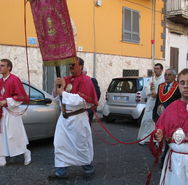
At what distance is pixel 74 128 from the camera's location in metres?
4.22

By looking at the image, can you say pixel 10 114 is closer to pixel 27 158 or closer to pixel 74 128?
pixel 27 158

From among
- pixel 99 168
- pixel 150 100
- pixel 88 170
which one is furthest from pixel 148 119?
pixel 88 170

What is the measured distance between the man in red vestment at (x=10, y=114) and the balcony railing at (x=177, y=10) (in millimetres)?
13560

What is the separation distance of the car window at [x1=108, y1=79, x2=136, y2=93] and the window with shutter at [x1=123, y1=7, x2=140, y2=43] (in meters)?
4.71

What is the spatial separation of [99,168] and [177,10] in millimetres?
13845

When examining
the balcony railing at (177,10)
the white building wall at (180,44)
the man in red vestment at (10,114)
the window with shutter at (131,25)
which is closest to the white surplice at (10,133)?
the man in red vestment at (10,114)

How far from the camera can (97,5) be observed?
12227 mm

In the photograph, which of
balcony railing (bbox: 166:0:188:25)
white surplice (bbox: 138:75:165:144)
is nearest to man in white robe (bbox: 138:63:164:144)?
white surplice (bbox: 138:75:165:144)

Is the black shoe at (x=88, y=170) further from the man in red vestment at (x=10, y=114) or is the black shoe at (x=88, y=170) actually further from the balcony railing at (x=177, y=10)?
the balcony railing at (x=177, y=10)

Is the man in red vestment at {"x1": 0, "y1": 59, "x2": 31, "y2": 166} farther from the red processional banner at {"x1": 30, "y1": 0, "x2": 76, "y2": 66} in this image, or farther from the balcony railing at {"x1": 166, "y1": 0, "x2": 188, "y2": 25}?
the balcony railing at {"x1": 166, "y1": 0, "x2": 188, "y2": 25}

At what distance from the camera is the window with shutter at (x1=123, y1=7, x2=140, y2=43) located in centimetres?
1375

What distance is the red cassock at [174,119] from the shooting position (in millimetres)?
2537

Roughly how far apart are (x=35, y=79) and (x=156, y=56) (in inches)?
314

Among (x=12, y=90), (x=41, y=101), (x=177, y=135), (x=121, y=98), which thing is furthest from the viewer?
(x=121, y=98)
